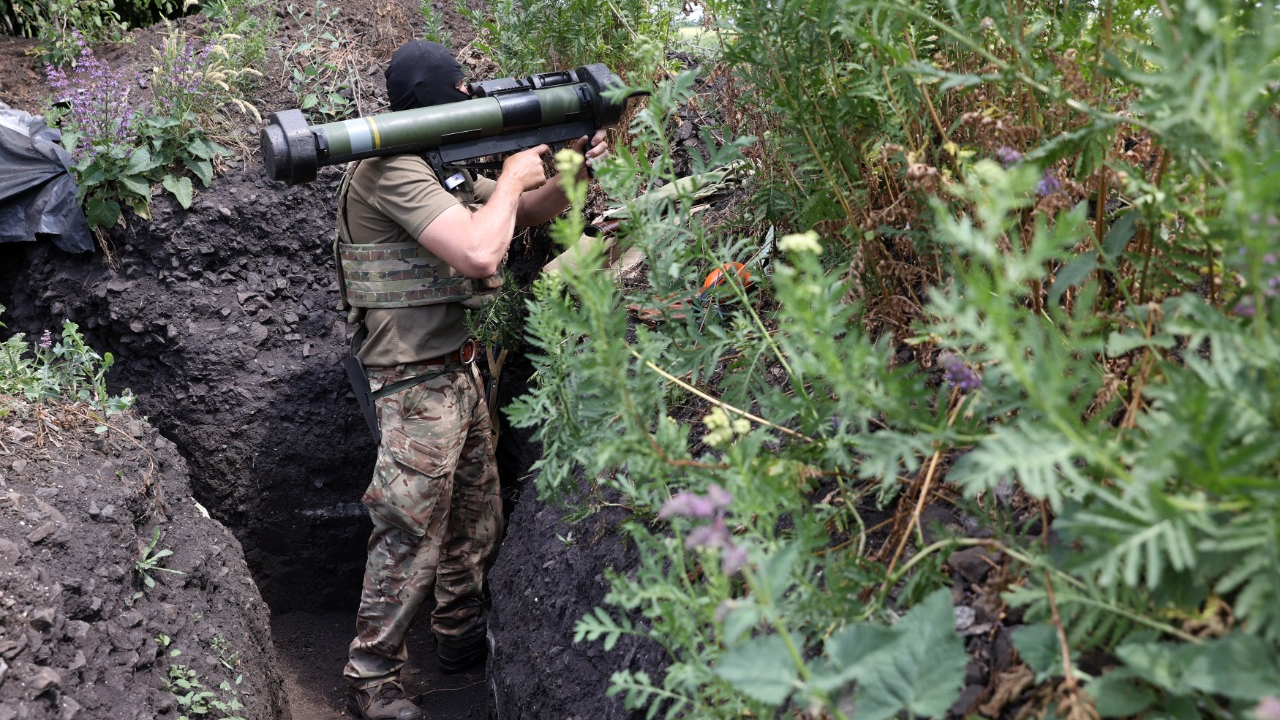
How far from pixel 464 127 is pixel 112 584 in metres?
1.73

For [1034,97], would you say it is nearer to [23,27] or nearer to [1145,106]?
[1145,106]

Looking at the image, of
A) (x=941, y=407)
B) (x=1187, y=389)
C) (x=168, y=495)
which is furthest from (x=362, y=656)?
(x=1187, y=389)

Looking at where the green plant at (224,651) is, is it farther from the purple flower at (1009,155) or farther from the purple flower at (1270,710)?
the purple flower at (1270,710)

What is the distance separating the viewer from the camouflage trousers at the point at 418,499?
3.65 metres

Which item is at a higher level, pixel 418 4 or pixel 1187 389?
pixel 1187 389

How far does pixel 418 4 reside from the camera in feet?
18.1

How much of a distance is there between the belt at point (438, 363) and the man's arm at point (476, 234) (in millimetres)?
500

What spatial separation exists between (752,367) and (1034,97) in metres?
0.72

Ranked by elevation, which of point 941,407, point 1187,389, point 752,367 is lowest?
point 752,367

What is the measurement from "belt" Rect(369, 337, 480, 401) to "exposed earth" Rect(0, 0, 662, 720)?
577mm

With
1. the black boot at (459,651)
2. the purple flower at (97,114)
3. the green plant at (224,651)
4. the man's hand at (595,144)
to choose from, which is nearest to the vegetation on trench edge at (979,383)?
the man's hand at (595,144)

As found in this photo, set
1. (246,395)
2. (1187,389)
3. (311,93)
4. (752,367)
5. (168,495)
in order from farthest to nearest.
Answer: (311,93) < (246,395) < (168,495) < (752,367) < (1187,389)

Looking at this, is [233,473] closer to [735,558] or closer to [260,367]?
[260,367]

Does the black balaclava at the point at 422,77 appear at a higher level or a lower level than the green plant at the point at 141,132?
higher
